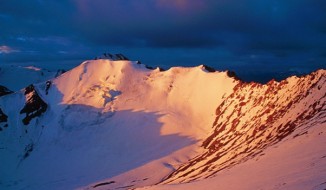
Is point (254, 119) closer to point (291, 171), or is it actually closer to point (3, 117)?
point (291, 171)

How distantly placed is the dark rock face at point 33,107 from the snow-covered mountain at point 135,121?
430 millimetres

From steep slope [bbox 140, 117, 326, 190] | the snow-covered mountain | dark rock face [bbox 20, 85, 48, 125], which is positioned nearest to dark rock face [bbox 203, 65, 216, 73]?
the snow-covered mountain

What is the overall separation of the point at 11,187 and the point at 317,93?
9577 cm

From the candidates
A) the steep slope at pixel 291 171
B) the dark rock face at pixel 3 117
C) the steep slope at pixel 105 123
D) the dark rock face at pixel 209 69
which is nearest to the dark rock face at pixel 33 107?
the steep slope at pixel 105 123

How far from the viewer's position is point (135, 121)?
142125mm

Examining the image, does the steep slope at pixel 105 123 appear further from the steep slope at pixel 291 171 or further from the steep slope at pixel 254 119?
the steep slope at pixel 291 171

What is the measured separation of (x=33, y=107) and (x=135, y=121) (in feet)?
154

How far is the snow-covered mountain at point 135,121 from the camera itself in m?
91.4

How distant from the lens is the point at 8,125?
6196 inches

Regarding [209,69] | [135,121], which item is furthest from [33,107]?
[209,69]

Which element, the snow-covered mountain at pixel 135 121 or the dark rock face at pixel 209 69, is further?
the dark rock face at pixel 209 69

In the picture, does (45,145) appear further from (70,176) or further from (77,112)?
(70,176)

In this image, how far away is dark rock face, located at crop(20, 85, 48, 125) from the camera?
15762 centimetres

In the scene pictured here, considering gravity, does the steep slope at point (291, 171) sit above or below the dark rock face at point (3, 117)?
below
